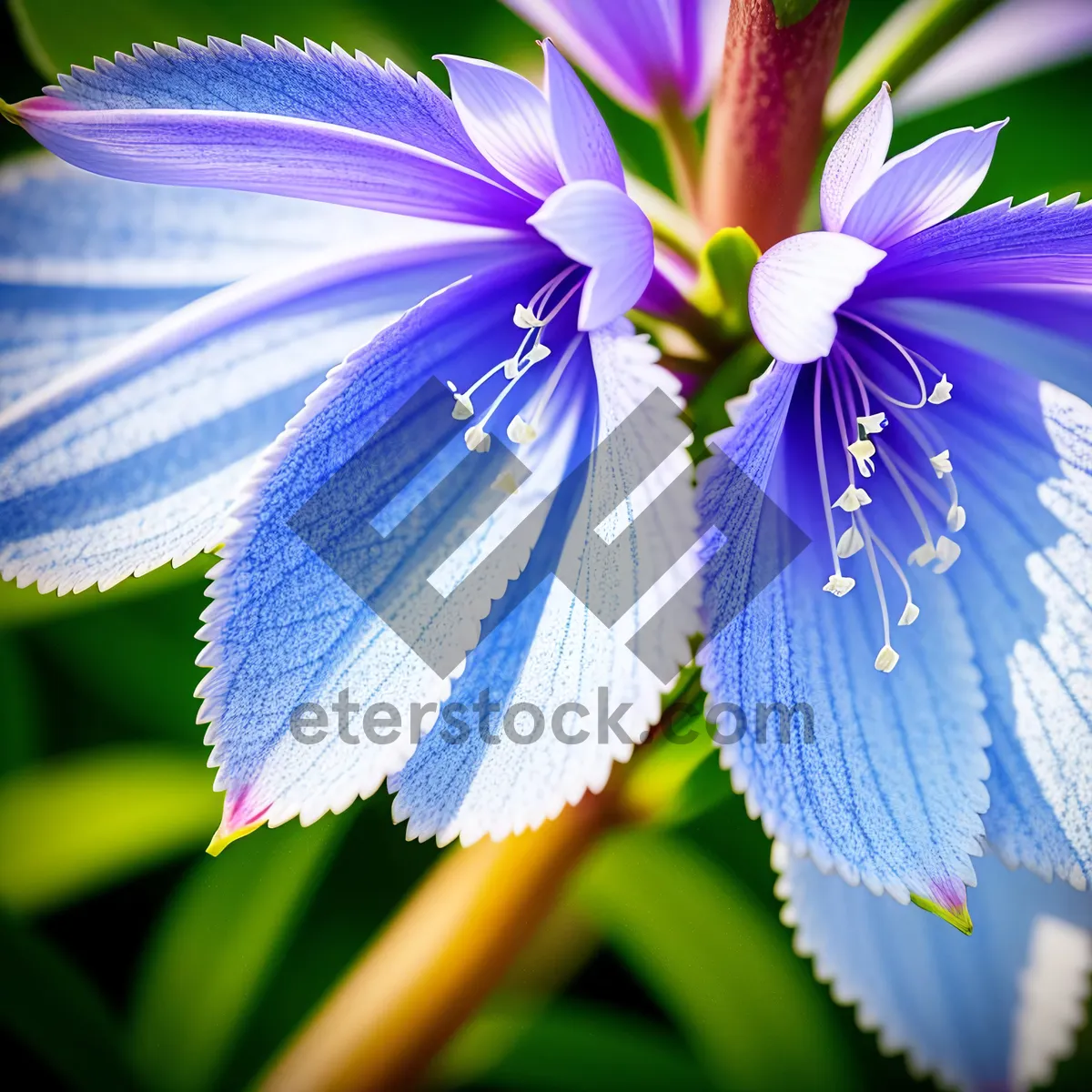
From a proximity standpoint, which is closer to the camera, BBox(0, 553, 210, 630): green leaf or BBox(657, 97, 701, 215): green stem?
BBox(657, 97, 701, 215): green stem

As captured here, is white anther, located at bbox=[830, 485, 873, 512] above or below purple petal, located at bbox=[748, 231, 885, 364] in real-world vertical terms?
below

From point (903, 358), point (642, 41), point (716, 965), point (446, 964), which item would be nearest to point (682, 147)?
point (642, 41)

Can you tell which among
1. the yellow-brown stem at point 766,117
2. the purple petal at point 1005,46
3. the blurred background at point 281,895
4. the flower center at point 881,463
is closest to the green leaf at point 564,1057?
the blurred background at point 281,895

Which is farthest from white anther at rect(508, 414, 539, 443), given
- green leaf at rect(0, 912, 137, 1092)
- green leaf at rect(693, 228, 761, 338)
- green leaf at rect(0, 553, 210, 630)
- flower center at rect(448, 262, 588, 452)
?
green leaf at rect(0, 912, 137, 1092)

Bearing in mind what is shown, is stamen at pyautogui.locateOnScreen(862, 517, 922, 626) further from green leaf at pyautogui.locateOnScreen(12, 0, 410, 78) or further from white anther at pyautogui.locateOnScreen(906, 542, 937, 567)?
green leaf at pyautogui.locateOnScreen(12, 0, 410, 78)

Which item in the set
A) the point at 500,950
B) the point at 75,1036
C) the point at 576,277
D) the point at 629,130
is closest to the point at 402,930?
the point at 500,950
